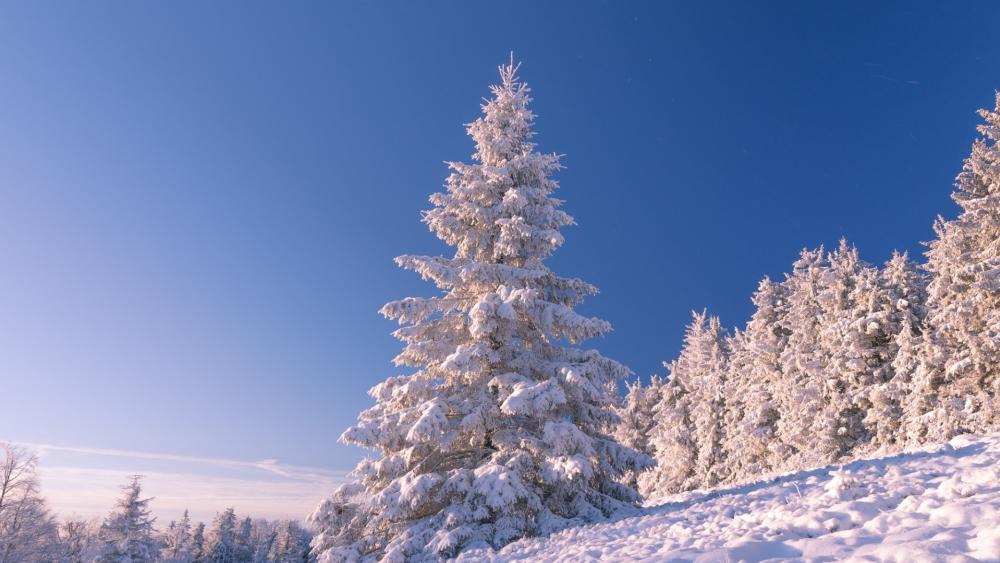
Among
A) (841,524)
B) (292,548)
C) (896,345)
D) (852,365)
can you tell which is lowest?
(292,548)

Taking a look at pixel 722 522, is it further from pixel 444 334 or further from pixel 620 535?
pixel 444 334

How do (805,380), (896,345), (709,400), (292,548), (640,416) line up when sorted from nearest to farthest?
(896,345) → (805,380) → (709,400) → (640,416) → (292,548)

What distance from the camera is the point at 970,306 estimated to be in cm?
2039

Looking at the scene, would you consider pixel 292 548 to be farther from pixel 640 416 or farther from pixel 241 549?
pixel 640 416

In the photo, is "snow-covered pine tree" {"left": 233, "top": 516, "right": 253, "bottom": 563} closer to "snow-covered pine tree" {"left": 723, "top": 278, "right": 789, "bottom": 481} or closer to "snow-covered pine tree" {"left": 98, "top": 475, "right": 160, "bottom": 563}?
"snow-covered pine tree" {"left": 98, "top": 475, "right": 160, "bottom": 563}

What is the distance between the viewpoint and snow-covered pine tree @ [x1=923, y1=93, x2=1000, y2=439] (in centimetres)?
1964

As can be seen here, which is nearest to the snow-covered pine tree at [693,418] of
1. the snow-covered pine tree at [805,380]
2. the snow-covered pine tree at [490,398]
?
the snow-covered pine tree at [805,380]

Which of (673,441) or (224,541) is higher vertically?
(673,441)

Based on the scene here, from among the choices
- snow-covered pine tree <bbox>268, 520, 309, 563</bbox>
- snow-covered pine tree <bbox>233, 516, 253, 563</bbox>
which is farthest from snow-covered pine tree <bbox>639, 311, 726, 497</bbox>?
snow-covered pine tree <bbox>233, 516, 253, 563</bbox>

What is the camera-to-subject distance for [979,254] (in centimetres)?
2053

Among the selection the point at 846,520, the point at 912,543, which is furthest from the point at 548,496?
the point at 912,543

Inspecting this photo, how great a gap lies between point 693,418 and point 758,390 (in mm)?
6919

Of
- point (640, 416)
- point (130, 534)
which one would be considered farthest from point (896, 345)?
point (130, 534)

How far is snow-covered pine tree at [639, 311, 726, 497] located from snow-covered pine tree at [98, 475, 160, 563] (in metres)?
36.0
